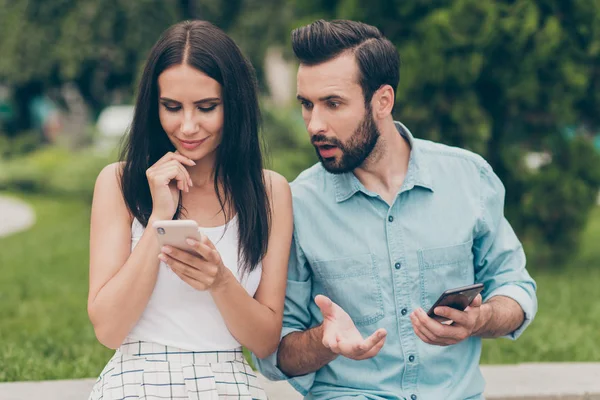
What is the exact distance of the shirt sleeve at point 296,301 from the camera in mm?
3240

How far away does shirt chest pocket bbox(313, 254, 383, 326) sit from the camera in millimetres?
3156

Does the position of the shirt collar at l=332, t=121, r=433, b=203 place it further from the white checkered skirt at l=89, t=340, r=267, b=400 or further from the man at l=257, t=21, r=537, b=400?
the white checkered skirt at l=89, t=340, r=267, b=400

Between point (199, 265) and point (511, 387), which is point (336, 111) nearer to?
point (199, 265)

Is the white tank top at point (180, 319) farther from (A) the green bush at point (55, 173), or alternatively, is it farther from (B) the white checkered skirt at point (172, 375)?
(A) the green bush at point (55, 173)

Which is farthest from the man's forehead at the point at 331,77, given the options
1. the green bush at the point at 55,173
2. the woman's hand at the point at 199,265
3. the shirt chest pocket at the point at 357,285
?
the green bush at the point at 55,173

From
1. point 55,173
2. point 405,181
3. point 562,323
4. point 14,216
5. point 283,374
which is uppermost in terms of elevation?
point 405,181

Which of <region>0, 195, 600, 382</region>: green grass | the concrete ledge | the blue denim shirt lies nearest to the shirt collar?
the blue denim shirt

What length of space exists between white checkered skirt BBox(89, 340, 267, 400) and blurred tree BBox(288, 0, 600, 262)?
4.92 m

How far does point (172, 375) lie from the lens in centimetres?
292

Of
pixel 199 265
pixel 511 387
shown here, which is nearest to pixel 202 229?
pixel 199 265

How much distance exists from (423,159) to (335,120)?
386 millimetres

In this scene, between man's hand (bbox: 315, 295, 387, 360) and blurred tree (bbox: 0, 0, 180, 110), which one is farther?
blurred tree (bbox: 0, 0, 180, 110)

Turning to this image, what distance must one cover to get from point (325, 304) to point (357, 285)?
1.19 feet

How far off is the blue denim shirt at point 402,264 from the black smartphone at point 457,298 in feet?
1.15
